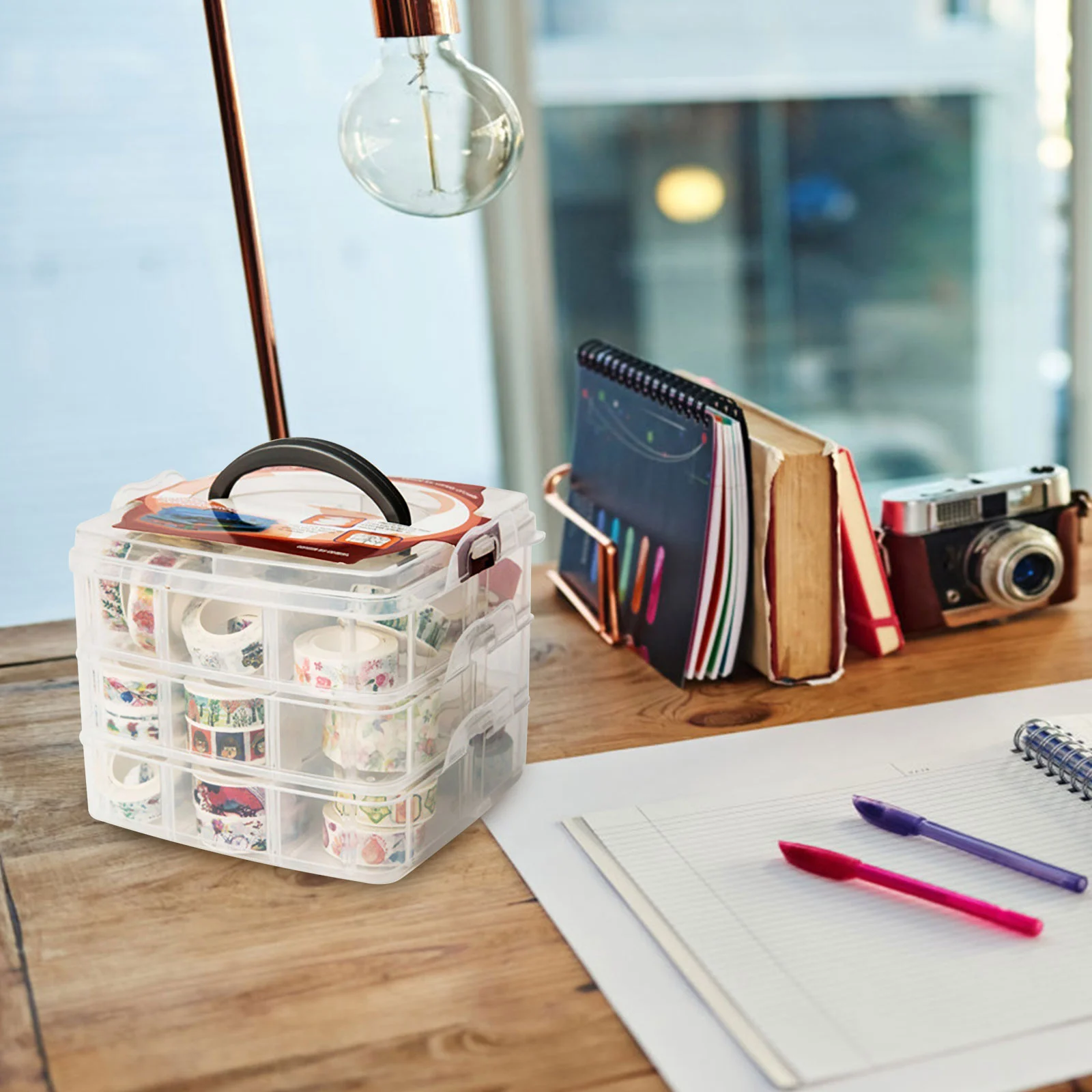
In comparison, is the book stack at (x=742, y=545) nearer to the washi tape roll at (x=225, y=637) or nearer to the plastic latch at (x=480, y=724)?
the plastic latch at (x=480, y=724)

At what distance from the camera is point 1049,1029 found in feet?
1.69

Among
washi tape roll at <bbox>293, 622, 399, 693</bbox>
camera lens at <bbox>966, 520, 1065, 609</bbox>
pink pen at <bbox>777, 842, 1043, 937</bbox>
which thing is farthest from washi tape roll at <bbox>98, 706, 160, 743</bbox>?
camera lens at <bbox>966, 520, 1065, 609</bbox>

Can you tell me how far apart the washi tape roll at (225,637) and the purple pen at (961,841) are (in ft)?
1.08

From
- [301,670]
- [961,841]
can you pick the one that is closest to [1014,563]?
[961,841]

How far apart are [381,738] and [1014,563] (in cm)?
54

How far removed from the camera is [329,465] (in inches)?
28.5

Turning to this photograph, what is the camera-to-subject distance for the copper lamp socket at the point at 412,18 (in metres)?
0.81

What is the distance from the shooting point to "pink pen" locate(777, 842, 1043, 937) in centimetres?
58

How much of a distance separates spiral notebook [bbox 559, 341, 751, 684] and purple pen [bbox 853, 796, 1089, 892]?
224 mm

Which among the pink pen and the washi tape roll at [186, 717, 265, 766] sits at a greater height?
the washi tape roll at [186, 717, 265, 766]

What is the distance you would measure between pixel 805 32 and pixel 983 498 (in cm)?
165

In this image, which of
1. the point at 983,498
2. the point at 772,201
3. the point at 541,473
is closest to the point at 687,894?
the point at 983,498

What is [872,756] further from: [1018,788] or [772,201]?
[772,201]

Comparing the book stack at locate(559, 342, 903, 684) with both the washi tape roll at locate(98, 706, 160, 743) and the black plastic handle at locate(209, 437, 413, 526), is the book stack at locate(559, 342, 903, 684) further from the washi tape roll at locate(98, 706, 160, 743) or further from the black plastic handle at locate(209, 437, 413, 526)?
the washi tape roll at locate(98, 706, 160, 743)
